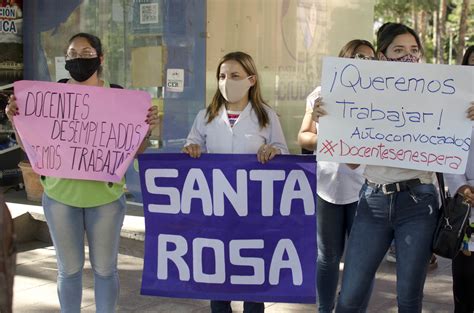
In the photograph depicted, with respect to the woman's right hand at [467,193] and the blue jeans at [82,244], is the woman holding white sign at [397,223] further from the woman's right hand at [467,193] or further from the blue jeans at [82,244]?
the blue jeans at [82,244]

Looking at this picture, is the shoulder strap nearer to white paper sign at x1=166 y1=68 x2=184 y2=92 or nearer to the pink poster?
the pink poster

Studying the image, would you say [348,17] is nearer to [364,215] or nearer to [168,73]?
[168,73]

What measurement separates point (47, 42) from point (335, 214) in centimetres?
564

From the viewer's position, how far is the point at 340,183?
14.2ft

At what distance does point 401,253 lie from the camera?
3598 millimetres

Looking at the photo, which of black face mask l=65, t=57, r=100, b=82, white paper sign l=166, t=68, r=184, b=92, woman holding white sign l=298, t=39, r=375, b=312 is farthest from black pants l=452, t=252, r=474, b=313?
white paper sign l=166, t=68, r=184, b=92

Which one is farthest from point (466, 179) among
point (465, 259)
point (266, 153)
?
point (266, 153)

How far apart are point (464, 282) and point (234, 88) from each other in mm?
1741

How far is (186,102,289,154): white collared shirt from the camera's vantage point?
4.10m

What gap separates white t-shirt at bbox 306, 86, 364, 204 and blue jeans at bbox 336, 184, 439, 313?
1.82ft

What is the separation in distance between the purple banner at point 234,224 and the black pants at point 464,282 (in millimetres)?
847

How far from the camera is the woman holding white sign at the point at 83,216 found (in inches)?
157

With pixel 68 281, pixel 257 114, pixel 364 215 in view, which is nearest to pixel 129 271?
pixel 68 281

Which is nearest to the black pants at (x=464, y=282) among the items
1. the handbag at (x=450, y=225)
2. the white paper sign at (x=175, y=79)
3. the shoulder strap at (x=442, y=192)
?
the handbag at (x=450, y=225)
